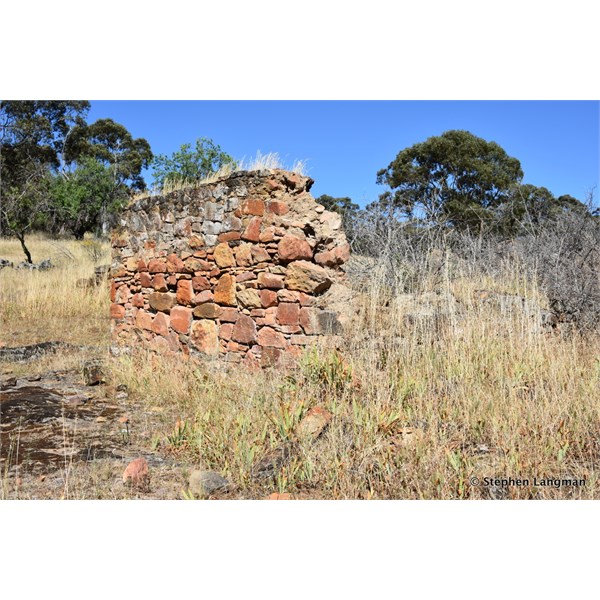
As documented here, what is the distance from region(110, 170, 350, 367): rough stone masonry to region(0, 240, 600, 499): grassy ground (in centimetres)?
37

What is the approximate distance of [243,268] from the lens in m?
5.70

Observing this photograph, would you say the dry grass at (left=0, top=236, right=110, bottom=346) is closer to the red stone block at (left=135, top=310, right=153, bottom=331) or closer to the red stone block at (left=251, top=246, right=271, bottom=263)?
the red stone block at (left=135, top=310, right=153, bottom=331)

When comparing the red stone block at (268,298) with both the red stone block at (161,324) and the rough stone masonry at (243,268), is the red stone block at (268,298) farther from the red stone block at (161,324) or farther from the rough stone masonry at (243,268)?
the red stone block at (161,324)

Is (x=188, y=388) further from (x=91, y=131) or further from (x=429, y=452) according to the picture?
(x=91, y=131)

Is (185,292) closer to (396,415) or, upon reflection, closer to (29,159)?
(396,415)

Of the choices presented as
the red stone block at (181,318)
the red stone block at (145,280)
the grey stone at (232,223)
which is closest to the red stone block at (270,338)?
the grey stone at (232,223)

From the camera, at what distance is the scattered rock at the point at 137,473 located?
10.9 ft

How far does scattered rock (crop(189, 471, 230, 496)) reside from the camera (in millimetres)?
3148

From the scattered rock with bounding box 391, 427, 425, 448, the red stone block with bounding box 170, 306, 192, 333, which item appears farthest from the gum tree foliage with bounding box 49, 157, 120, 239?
the scattered rock with bounding box 391, 427, 425, 448

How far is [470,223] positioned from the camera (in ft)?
58.0

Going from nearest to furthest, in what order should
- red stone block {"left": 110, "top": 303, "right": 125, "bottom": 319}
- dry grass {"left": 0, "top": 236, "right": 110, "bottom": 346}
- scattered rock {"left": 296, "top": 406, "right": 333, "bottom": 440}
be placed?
scattered rock {"left": 296, "top": 406, "right": 333, "bottom": 440} → red stone block {"left": 110, "top": 303, "right": 125, "bottom": 319} → dry grass {"left": 0, "top": 236, "right": 110, "bottom": 346}

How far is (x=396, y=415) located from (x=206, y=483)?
1.37 meters

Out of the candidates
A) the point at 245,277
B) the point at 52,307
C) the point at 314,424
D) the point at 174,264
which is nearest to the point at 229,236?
the point at 245,277

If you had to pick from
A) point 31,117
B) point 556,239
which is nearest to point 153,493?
point 556,239
